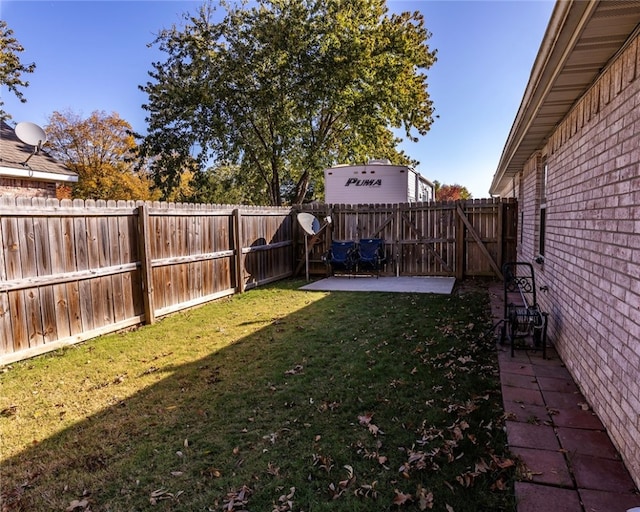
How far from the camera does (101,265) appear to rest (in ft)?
17.0

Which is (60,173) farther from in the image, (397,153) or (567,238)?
(397,153)

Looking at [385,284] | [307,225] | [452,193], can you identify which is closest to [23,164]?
[307,225]

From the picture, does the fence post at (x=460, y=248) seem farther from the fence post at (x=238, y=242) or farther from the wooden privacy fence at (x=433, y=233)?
the fence post at (x=238, y=242)

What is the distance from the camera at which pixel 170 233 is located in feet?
20.7

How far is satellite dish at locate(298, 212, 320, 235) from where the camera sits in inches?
383

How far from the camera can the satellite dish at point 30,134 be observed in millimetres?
9570

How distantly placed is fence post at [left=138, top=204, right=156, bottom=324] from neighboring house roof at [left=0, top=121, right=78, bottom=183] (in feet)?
19.6

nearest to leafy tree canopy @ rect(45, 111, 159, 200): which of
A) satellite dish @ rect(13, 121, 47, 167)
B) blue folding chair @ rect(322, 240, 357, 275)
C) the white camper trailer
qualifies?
satellite dish @ rect(13, 121, 47, 167)

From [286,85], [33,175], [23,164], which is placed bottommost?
[33,175]

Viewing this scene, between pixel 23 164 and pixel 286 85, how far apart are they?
382 inches

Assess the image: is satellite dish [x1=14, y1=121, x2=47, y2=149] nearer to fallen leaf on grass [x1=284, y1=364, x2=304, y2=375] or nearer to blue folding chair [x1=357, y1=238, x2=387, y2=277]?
blue folding chair [x1=357, y1=238, x2=387, y2=277]

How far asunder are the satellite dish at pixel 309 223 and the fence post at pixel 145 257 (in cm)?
441

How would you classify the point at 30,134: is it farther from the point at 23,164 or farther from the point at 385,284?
the point at 385,284

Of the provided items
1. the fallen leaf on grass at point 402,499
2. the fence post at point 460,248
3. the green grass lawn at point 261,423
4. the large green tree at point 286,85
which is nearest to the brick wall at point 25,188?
the green grass lawn at point 261,423
